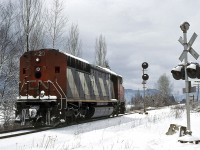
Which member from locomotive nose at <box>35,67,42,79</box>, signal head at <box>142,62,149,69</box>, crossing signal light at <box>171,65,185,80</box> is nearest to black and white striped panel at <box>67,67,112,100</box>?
locomotive nose at <box>35,67,42,79</box>

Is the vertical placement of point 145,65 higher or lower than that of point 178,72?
higher

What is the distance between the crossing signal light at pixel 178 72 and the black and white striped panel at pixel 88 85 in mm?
6849

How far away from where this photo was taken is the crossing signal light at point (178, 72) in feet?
34.7

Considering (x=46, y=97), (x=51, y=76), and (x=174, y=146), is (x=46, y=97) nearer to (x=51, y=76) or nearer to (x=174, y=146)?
(x=51, y=76)

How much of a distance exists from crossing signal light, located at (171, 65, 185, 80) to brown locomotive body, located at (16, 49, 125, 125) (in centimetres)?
624

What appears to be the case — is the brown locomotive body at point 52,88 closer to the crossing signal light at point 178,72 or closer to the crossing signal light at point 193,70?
the crossing signal light at point 178,72

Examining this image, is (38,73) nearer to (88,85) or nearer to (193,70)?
(88,85)

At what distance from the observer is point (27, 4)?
2622 cm

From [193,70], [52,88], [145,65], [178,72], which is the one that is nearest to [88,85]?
[52,88]

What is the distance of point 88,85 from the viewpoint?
1908 cm

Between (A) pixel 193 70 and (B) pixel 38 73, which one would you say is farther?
(B) pixel 38 73

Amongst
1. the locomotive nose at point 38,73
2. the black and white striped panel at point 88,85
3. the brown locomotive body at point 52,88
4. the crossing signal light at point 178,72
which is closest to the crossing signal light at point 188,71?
the crossing signal light at point 178,72

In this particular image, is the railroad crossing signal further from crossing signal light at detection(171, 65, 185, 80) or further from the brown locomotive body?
the brown locomotive body

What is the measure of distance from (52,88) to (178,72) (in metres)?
7.22
